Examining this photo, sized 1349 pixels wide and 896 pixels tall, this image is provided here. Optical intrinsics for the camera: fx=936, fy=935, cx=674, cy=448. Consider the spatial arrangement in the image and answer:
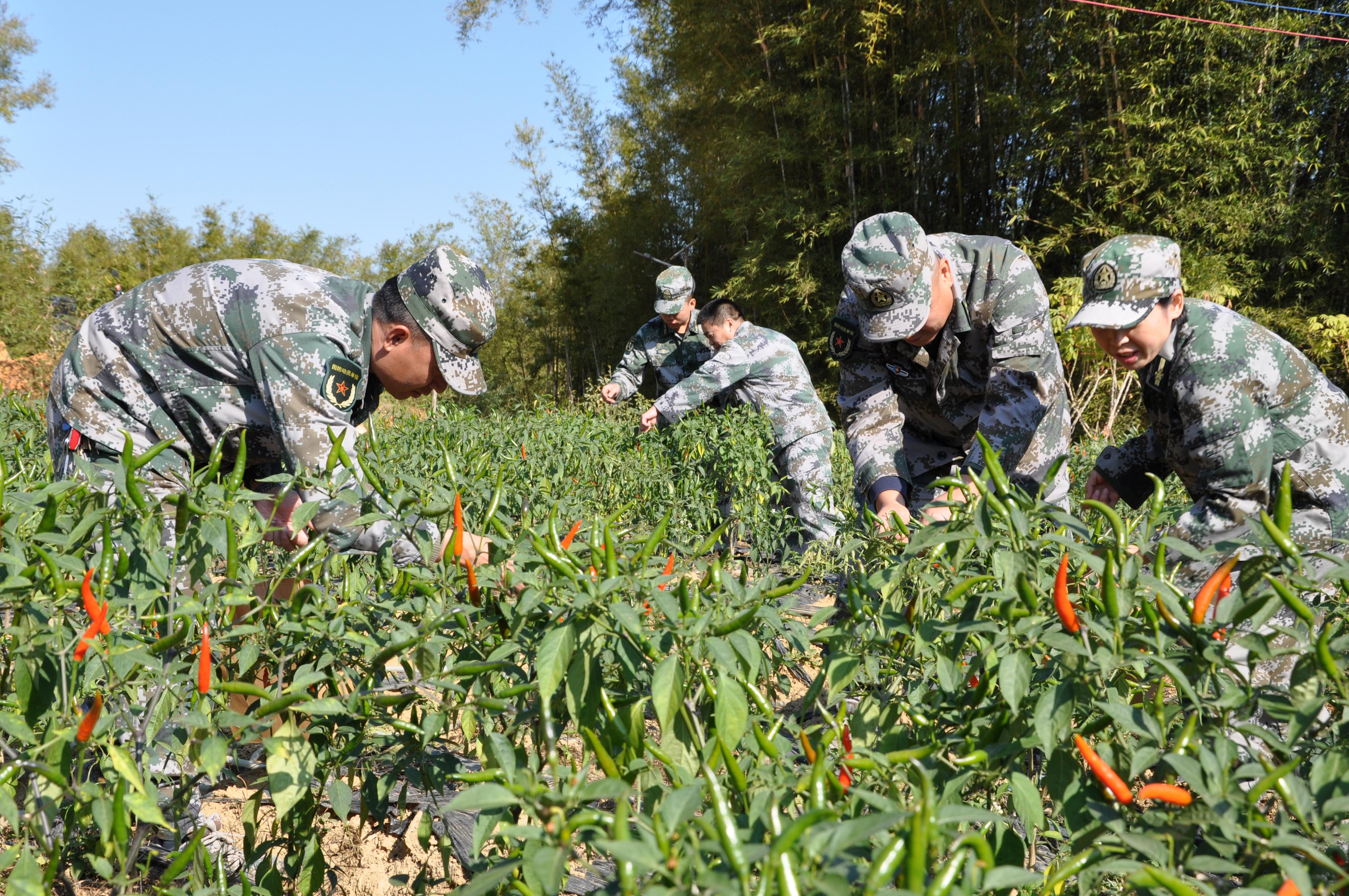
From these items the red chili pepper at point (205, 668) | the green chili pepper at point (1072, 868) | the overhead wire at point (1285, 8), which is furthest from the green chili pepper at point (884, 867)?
the overhead wire at point (1285, 8)

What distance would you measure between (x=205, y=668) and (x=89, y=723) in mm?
137

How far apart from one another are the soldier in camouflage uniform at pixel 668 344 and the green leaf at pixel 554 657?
15.8ft

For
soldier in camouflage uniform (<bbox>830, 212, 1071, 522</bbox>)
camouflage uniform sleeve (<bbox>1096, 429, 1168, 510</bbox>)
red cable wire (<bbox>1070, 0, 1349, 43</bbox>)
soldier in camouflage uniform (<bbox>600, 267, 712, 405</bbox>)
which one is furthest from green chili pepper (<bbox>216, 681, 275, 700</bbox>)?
red cable wire (<bbox>1070, 0, 1349, 43</bbox>)

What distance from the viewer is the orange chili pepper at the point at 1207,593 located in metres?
0.94

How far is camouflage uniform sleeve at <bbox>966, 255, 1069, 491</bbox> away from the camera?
267cm

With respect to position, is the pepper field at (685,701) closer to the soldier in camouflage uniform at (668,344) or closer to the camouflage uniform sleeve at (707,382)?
the camouflage uniform sleeve at (707,382)

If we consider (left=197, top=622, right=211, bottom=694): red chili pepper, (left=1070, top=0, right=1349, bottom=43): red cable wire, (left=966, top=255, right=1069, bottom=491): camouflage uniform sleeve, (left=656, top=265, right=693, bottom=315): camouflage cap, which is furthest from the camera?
(left=1070, top=0, right=1349, bottom=43): red cable wire

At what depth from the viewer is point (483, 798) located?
74 centimetres

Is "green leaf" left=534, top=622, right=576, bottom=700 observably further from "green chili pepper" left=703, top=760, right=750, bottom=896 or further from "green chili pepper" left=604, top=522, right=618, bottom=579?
"green chili pepper" left=703, top=760, right=750, bottom=896

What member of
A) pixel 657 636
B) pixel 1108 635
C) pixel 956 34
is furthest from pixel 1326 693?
pixel 956 34

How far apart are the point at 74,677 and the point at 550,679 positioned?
0.65 metres

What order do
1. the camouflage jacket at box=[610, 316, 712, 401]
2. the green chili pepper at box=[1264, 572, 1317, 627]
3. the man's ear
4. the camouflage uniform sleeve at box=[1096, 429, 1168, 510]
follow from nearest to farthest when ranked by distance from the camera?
the green chili pepper at box=[1264, 572, 1317, 627]
the man's ear
the camouflage uniform sleeve at box=[1096, 429, 1168, 510]
the camouflage jacket at box=[610, 316, 712, 401]

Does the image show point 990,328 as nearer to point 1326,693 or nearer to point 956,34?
point 1326,693

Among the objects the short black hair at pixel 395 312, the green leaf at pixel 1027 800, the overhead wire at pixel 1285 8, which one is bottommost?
the green leaf at pixel 1027 800
